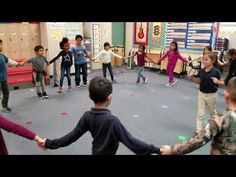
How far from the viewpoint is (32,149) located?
2936 millimetres

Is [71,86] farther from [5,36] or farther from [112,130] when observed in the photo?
[112,130]

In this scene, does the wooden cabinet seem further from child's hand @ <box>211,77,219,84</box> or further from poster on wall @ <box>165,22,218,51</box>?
child's hand @ <box>211,77,219,84</box>

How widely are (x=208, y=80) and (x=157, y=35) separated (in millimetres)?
4957

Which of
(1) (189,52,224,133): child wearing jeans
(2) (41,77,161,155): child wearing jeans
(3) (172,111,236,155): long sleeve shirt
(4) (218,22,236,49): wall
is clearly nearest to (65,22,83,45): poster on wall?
(4) (218,22,236,49): wall

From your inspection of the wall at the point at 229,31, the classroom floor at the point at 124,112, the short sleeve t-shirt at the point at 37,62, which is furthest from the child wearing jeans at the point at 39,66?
the wall at the point at 229,31

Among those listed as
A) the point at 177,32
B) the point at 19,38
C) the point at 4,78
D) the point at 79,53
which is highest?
the point at 177,32

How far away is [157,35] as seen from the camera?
25.0 ft

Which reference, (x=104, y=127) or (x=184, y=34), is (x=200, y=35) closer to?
(x=184, y=34)

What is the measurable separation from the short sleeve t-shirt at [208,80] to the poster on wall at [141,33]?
516 centimetres

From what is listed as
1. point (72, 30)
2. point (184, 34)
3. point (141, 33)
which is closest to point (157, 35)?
point (141, 33)

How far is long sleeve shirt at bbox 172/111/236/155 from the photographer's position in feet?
4.63

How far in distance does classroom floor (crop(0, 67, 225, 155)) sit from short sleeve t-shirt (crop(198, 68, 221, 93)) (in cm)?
70
